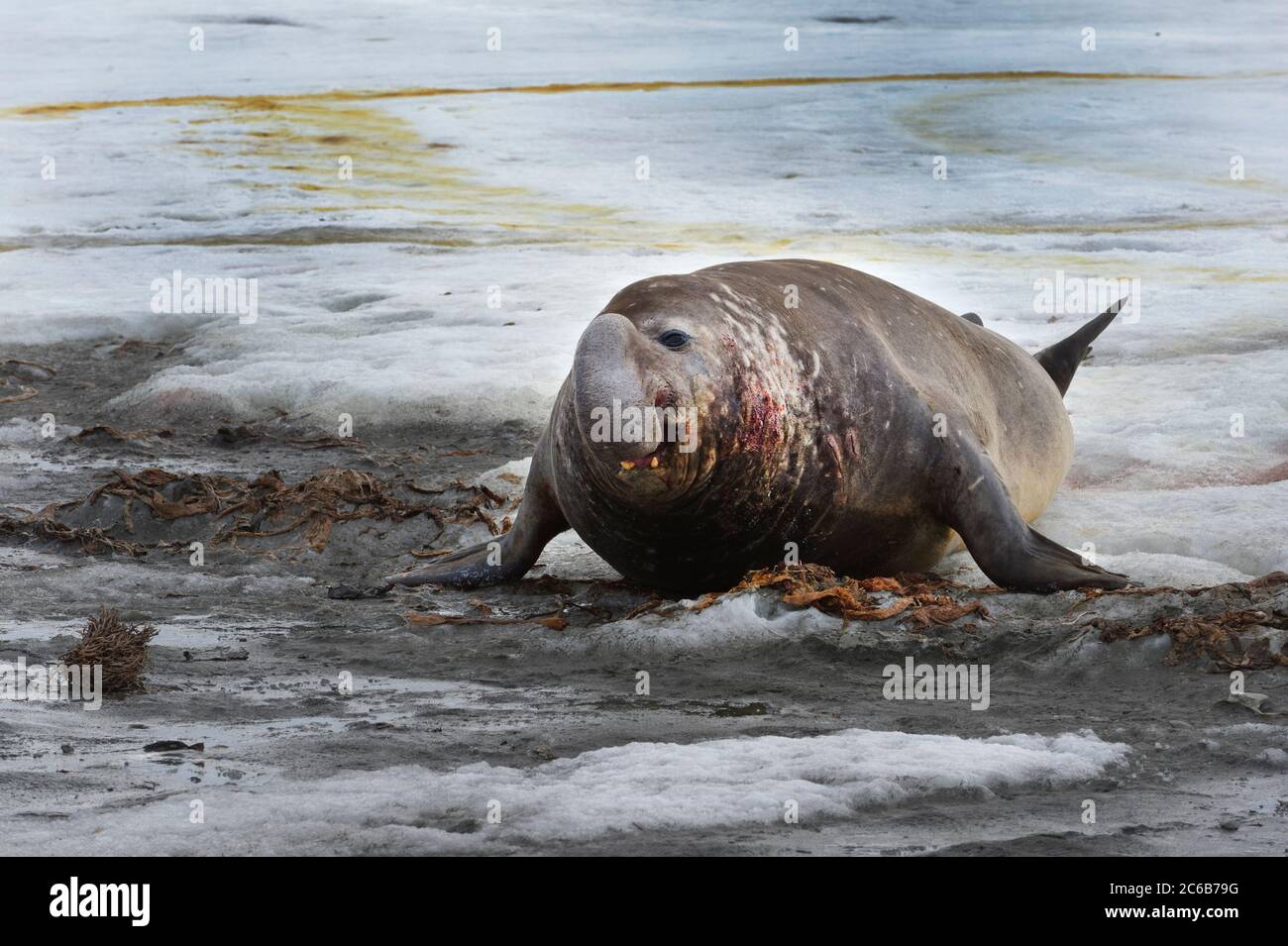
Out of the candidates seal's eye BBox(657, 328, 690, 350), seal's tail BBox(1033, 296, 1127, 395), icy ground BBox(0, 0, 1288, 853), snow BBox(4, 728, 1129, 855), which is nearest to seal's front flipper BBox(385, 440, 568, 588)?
icy ground BBox(0, 0, 1288, 853)

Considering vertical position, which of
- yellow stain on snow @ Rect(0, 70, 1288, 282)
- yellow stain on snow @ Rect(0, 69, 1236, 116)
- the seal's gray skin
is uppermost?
yellow stain on snow @ Rect(0, 69, 1236, 116)

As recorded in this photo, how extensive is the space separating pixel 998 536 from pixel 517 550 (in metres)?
1.59

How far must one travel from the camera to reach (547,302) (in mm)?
10375

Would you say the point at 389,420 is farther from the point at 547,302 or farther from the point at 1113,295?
the point at 1113,295

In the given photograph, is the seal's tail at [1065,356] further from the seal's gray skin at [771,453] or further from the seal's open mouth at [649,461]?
the seal's open mouth at [649,461]

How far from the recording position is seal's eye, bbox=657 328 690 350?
4.38 meters

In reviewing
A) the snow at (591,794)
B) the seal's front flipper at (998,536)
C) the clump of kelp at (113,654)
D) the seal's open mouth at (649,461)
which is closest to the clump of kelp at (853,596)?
the seal's front flipper at (998,536)

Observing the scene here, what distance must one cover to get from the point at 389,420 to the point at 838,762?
17.3 feet

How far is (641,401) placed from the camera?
4.11 metres

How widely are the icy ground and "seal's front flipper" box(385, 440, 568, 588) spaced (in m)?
0.23

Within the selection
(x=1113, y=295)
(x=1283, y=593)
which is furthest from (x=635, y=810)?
(x=1113, y=295)

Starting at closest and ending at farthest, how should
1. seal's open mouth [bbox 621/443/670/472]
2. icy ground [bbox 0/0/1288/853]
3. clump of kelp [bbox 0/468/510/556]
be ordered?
1. icy ground [bbox 0/0/1288/853]
2. seal's open mouth [bbox 621/443/670/472]
3. clump of kelp [bbox 0/468/510/556]

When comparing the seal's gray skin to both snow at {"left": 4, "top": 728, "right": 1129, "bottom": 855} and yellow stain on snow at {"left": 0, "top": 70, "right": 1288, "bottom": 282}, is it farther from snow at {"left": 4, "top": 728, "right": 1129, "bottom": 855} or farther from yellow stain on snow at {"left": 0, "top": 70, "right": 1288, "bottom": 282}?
yellow stain on snow at {"left": 0, "top": 70, "right": 1288, "bottom": 282}

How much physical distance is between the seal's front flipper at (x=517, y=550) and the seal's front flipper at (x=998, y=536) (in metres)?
1.29
